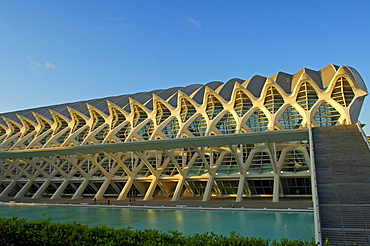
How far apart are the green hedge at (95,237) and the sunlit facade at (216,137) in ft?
56.7

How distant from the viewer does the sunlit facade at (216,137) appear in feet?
106

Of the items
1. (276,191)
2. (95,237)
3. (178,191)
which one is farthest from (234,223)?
(178,191)

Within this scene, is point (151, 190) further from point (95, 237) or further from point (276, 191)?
point (95, 237)

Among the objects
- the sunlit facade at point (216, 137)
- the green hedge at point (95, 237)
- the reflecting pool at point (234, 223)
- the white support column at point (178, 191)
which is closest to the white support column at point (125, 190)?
the sunlit facade at point (216, 137)

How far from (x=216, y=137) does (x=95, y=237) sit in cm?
1796

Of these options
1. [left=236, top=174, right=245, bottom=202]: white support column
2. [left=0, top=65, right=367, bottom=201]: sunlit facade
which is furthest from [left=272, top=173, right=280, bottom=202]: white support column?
[left=236, top=174, right=245, bottom=202]: white support column

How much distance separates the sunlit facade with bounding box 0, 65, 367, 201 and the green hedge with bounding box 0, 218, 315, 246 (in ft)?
56.7

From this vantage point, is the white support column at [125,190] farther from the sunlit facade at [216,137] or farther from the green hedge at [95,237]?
the green hedge at [95,237]

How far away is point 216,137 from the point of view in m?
26.9

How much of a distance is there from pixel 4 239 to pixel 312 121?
102 ft

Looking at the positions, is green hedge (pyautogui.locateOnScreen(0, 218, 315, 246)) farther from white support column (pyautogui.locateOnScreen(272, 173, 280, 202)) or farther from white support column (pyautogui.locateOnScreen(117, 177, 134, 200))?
white support column (pyautogui.locateOnScreen(117, 177, 134, 200))

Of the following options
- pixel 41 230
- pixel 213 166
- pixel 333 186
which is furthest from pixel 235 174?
pixel 41 230

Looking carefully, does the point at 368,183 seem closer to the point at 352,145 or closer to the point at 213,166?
the point at 352,145

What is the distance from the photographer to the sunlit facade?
32.3 metres
